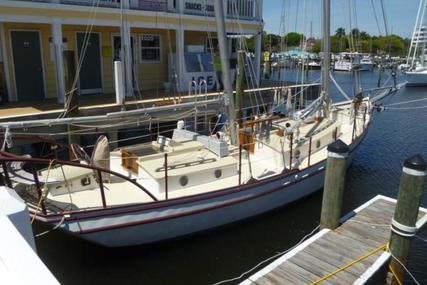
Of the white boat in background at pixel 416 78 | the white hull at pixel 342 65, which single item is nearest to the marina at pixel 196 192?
the white boat in background at pixel 416 78

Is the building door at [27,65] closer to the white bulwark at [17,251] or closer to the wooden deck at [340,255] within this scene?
the wooden deck at [340,255]

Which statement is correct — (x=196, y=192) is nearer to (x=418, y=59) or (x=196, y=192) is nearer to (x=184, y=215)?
(x=184, y=215)

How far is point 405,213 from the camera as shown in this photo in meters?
6.39

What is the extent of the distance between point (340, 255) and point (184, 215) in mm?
3119

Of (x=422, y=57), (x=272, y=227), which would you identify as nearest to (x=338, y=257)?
(x=272, y=227)

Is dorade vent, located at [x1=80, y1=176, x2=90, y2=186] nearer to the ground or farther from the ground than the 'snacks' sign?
nearer to the ground

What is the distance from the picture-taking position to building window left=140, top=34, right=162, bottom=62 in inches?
772

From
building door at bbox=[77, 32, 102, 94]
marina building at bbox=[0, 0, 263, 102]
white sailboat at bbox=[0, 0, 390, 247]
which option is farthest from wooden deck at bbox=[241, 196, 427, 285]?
building door at bbox=[77, 32, 102, 94]

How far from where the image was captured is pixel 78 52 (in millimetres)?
17547

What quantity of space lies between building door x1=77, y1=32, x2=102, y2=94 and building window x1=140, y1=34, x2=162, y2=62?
2427 millimetres

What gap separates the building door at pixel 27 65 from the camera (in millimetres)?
15719

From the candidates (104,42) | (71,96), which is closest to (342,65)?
(104,42)

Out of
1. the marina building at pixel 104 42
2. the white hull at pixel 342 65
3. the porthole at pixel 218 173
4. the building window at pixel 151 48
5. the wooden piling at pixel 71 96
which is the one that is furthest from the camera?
the white hull at pixel 342 65

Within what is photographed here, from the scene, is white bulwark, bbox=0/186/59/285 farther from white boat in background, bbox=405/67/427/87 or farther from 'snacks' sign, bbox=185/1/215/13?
white boat in background, bbox=405/67/427/87
